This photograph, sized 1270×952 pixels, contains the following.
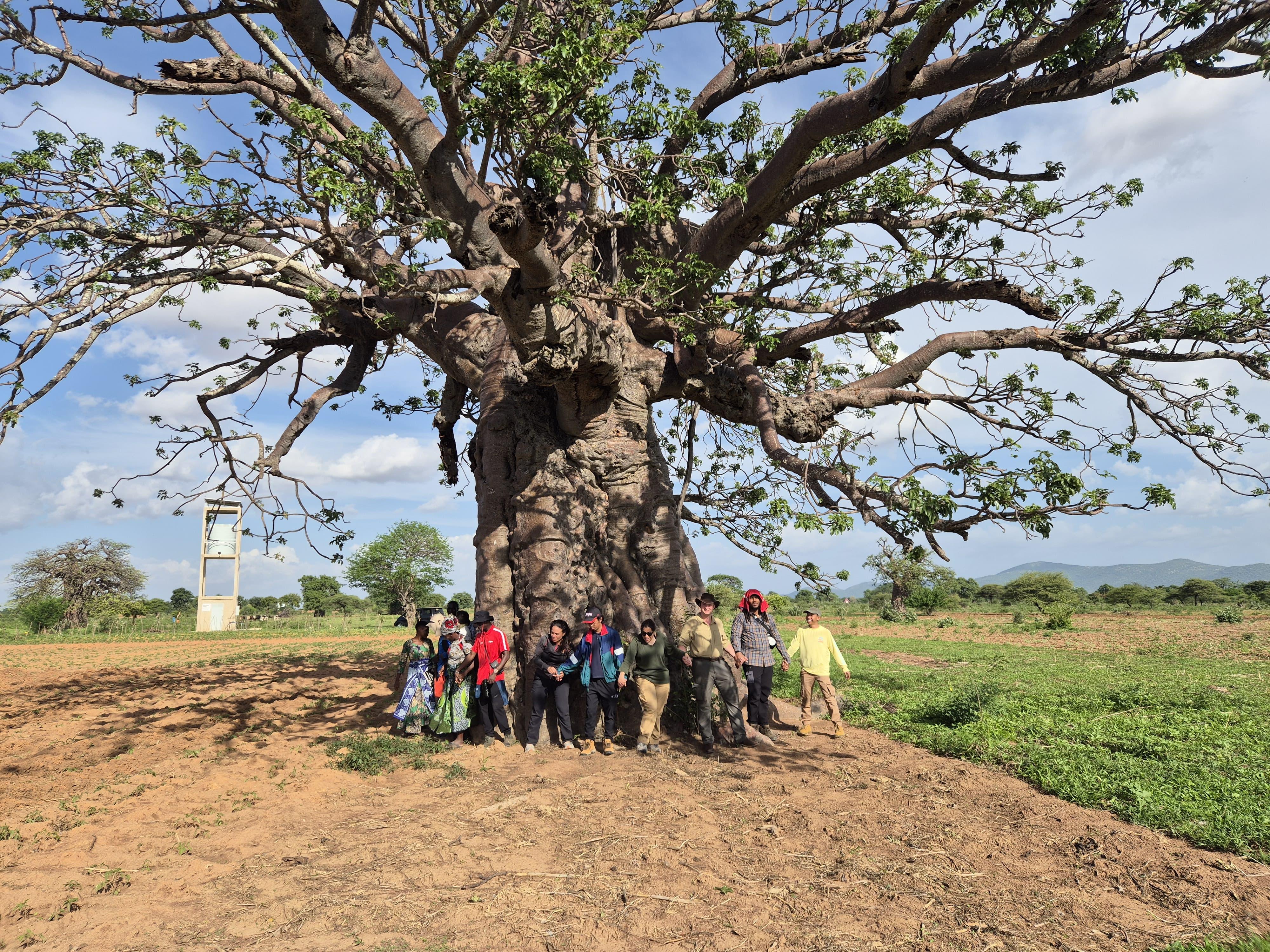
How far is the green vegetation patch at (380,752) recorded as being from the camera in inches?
264

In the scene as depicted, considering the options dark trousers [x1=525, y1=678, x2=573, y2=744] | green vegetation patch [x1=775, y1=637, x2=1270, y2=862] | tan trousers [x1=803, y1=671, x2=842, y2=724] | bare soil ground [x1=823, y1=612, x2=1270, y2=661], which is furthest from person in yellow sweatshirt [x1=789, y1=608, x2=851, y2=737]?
bare soil ground [x1=823, y1=612, x2=1270, y2=661]

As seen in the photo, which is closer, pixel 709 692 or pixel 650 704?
pixel 650 704

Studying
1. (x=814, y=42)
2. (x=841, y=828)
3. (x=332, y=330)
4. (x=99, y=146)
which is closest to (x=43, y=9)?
(x=99, y=146)

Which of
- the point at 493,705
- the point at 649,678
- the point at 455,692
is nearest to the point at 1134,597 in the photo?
the point at 649,678

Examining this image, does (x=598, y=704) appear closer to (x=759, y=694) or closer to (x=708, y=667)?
(x=708, y=667)

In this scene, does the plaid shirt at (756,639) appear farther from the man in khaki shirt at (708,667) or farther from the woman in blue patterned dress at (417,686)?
the woman in blue patterned dress at (417,686)

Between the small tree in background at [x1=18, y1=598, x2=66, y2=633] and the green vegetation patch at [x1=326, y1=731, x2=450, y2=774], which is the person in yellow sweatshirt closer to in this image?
the green vegetation patch at [x1=326, y1=731, x2=450, y2=774]

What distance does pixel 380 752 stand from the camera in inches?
277

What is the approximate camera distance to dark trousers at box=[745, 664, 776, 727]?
8016mm

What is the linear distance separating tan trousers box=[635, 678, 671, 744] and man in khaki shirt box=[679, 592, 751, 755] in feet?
1.33

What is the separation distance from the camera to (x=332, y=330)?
9.55 metres

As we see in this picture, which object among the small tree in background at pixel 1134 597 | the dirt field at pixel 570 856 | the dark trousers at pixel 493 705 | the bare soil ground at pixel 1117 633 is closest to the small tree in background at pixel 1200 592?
the small tree in background at pixel 1134 597

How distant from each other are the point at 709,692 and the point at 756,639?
88 cm

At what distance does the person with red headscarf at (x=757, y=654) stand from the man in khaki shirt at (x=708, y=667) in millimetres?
285
